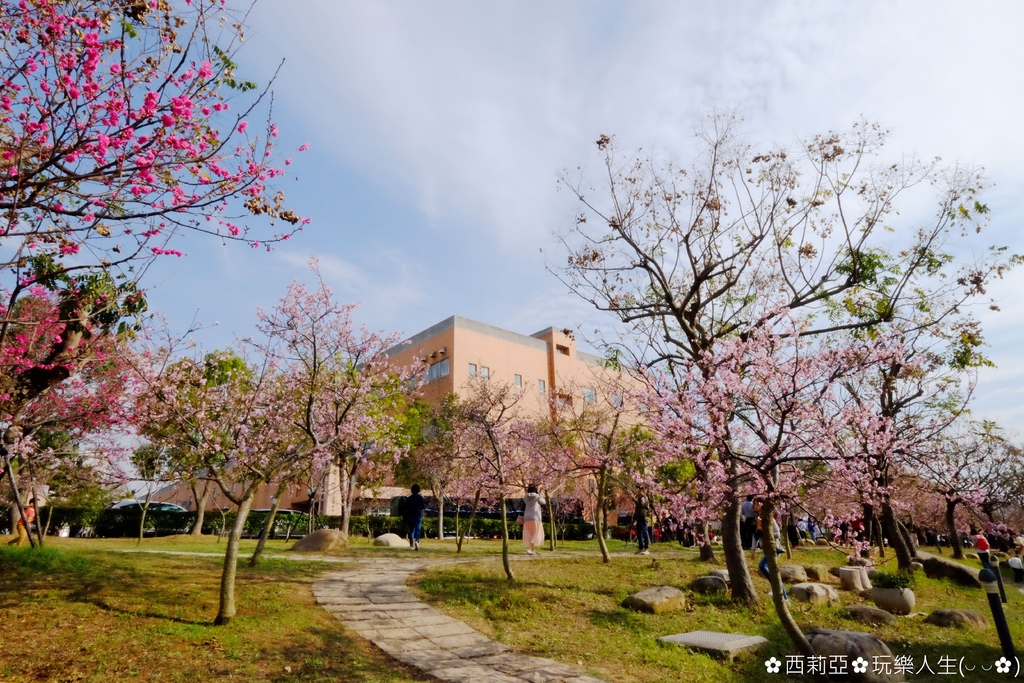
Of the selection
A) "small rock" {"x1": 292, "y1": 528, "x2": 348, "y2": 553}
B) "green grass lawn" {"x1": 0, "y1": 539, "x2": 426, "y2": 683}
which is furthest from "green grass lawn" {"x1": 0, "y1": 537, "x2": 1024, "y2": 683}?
"small rock" {"x1": 292, "y1": 528, "x2": 348, "y2": 553}

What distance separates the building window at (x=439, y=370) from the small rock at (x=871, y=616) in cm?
3364

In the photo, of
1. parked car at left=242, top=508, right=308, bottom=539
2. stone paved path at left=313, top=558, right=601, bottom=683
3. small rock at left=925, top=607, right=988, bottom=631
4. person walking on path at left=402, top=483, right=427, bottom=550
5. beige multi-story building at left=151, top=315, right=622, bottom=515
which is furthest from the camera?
beige multi-story building at left=151, top=315, right=622, bottom=515

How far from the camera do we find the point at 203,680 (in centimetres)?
554

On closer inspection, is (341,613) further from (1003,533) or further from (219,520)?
(1003,533)

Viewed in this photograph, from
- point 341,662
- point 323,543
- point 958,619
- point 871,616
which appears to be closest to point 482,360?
point 323,543

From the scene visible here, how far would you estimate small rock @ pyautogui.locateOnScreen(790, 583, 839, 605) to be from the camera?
11070mm

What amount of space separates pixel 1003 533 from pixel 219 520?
131ft

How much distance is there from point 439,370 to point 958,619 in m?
35.7

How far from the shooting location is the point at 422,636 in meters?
7.70

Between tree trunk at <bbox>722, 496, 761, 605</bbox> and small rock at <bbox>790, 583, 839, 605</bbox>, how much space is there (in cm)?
113

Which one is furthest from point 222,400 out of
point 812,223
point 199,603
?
point 812,223

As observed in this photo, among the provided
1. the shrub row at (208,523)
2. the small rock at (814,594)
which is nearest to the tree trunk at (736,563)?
the small rock at (814,594)

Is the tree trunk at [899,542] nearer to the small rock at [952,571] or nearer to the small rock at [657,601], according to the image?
the small rock at [952,571]

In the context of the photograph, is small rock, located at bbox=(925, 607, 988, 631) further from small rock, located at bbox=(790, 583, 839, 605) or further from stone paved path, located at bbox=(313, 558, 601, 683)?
stone paved path, located at bbox=(313, 558, 601, 683)
